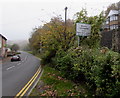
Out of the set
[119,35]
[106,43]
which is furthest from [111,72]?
[106,43]

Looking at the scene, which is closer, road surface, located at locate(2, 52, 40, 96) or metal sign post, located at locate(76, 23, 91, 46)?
road surface, located at locate(2, 52, 40, 96)

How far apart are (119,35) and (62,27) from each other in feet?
18.9

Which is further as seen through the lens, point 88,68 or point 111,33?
point 111,33

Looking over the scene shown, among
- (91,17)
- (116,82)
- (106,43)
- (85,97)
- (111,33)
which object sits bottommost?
(85,97)

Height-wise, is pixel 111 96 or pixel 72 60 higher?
pixel 72 60

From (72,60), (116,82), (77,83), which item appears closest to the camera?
(116,82)

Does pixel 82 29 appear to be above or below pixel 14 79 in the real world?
above

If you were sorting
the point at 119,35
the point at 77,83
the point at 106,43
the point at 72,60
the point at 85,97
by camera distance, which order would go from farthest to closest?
the point at 106,43 < the point at 119,35 < the point at 72,60 < the point at 77,83 < the point at 85,97

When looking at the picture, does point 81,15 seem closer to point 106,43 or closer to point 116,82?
point 106,43

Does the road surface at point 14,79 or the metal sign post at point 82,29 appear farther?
the metal sign post at point 82,29

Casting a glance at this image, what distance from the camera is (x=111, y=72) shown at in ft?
14.9

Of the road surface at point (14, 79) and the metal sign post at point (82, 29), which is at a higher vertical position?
the metal sign post at point (82, 29)

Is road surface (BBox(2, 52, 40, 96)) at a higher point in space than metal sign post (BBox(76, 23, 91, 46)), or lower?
lower

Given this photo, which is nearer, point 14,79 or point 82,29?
point 14,79
